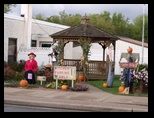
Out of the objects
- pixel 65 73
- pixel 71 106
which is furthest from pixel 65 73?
pixel 71 106

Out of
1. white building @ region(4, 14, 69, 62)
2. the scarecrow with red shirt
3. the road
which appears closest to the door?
white building @ region(4, 14, 69, 62)

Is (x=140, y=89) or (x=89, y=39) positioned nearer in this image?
(x=140, y=89)

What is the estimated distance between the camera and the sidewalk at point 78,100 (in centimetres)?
1179

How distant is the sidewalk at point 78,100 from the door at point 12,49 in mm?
10950

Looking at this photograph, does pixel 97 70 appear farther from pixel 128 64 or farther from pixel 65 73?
pixel 128 64

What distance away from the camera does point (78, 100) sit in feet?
42.9

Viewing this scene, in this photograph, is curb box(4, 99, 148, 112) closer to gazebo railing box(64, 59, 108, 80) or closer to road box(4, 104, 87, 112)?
road box(4, 104, 87, 112)

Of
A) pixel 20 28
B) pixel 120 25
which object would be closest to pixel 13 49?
pixel 20 28

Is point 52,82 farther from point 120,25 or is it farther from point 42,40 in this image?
point 120,25

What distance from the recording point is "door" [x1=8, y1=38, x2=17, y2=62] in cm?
2600

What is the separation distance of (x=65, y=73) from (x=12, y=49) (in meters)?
10.9

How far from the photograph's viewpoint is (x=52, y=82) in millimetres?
17469
